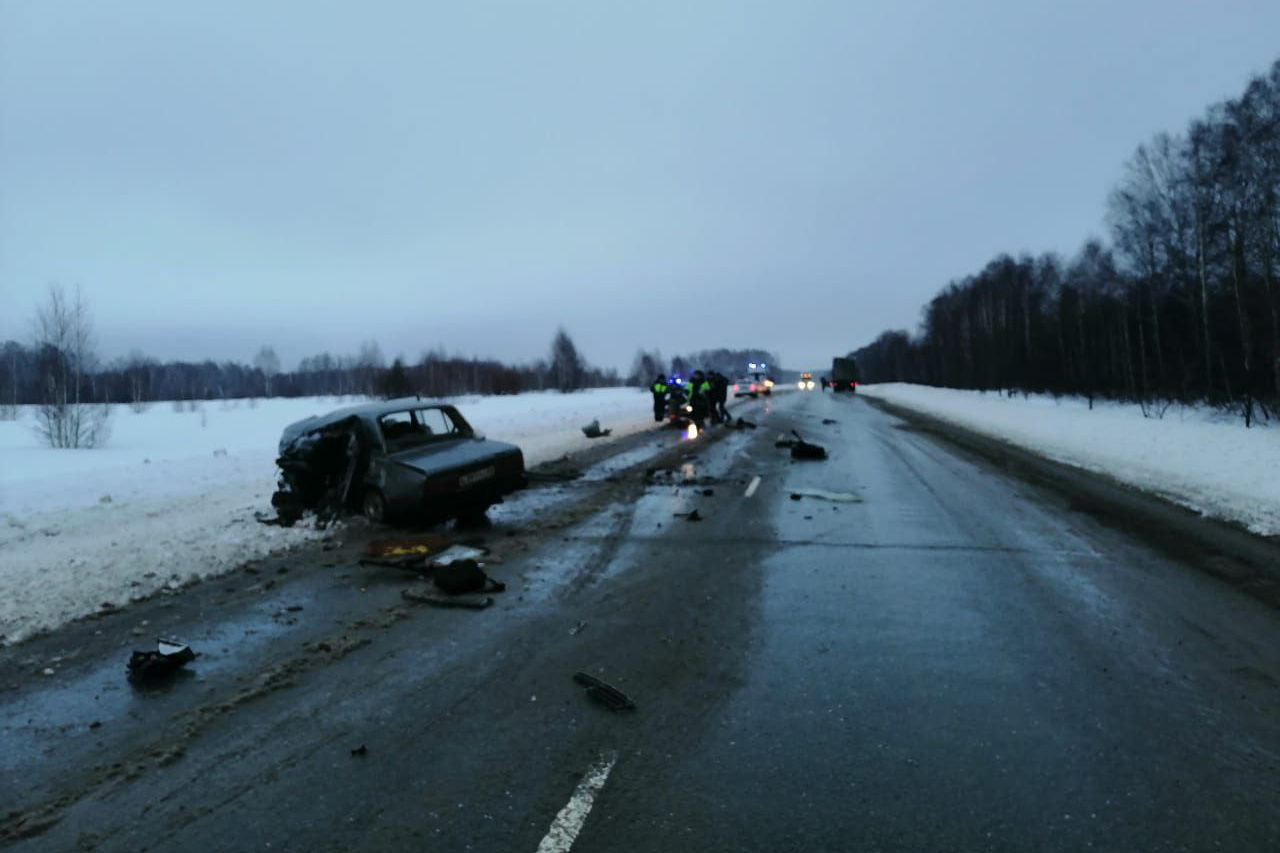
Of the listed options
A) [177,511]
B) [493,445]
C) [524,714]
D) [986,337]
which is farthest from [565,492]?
[986,337]

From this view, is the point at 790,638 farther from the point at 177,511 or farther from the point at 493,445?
the point at 177,511

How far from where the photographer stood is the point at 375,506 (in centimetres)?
911

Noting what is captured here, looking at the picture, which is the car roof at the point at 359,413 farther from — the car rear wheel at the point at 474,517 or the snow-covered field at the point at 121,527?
the car rear wheel at the point at 474,517

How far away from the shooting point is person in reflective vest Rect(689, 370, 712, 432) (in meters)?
25.0

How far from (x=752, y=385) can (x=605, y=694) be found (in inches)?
2141

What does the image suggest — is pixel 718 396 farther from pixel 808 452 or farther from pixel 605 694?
pixel 605 694

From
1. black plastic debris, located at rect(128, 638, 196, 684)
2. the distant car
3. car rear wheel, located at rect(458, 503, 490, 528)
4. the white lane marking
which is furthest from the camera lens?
the distant car

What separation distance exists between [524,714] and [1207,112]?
39.6 meters

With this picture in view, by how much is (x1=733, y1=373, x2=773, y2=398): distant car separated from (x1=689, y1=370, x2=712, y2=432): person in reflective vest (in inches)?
1103

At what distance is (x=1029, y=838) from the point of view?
2701 mm

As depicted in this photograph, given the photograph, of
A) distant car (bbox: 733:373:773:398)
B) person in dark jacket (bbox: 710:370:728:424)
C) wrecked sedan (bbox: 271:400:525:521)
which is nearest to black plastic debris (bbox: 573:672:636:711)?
wrecked sedan (bbox: 271:400:525:521)

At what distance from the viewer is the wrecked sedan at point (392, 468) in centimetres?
866

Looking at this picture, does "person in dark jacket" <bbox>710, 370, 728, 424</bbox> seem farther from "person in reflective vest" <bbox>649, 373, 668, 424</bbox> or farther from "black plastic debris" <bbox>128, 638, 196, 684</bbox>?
"black plastic debris" <bbox>128, 638, 196, 684</bbox>

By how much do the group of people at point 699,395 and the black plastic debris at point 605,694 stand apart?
2029 cm
